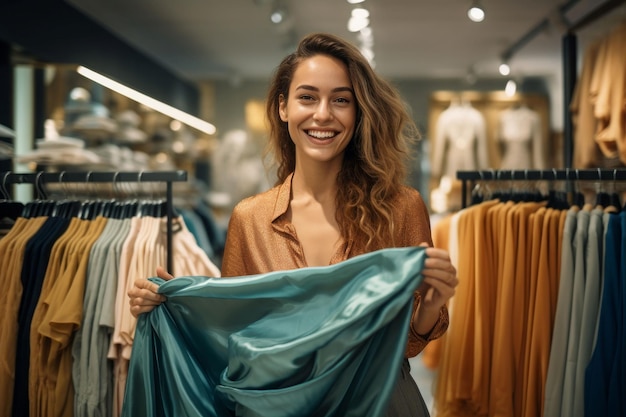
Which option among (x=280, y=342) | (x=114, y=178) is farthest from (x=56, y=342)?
(x=280, y=342)

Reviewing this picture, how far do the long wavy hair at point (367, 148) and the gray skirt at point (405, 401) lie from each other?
40cm

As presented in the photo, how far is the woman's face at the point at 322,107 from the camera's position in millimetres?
1987

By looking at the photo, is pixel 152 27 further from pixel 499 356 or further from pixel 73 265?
pixel 499 356

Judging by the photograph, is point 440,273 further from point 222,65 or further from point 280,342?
point 222,65

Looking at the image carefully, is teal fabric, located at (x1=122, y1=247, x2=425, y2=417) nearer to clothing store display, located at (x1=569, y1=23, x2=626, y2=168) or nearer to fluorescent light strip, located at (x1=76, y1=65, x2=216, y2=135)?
clothing store display, located at (x1=569, y1=23, x2=626, y2=168)

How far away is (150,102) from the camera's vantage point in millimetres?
7820

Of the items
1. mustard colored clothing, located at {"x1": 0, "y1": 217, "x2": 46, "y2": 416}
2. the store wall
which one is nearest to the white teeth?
mustard colored clothing, located at {"x1": 0, "y1": 217, "x2": 46, "y2": 416}

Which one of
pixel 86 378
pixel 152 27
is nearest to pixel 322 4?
pixel 152 27

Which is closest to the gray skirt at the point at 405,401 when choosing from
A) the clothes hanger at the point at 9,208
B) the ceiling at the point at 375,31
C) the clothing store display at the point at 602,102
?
the clothes hanger at the point at 9,208

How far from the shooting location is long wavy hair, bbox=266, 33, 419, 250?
1999mm

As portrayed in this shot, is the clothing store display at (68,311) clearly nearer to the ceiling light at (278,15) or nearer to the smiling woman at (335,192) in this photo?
the smiling woman at (335,192)

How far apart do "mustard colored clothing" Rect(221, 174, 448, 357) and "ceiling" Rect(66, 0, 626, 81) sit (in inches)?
142

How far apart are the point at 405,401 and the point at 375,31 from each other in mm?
5581

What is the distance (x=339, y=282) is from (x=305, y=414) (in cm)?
34
